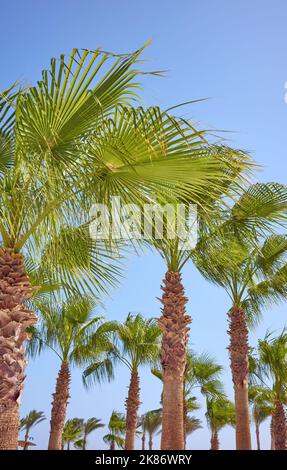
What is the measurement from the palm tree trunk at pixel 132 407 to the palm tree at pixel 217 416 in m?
7.19

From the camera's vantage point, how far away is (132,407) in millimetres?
19953

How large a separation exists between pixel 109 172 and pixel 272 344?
47.4ft

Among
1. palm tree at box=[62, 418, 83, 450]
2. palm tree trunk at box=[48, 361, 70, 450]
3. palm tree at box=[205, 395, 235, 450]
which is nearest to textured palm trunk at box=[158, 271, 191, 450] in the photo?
palm tree trunk at box=[48, 361, 70, 450]

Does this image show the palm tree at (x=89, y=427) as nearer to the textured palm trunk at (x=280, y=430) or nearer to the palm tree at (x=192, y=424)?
the palm tree at (x=192, y=424)

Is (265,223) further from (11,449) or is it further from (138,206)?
(11,449)

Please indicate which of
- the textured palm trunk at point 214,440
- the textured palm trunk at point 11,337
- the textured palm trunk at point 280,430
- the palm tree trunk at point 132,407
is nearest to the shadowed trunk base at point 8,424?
the textured palm trunk at point 11,337

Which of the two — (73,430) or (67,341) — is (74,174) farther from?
(73,430)

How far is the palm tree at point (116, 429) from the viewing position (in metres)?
41.6

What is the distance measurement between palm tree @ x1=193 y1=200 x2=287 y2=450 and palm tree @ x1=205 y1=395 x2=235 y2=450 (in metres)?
11.5

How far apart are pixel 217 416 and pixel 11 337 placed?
28.0 m

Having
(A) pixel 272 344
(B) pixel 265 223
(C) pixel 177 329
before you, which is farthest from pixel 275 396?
(B) pixel 265 223

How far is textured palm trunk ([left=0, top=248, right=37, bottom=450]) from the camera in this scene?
18.7ft

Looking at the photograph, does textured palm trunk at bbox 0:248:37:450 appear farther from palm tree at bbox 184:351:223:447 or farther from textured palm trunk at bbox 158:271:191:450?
palm tree at bbox 184:351:223:447

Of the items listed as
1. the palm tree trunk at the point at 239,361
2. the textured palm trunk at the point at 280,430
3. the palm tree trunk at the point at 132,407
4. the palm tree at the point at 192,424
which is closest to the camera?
the palm tree trunk at the point at 239,361
